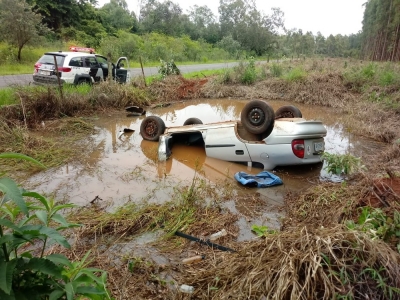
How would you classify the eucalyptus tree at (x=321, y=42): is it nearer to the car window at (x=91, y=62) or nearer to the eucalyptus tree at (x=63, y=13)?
the eucalyptus tree at (x=63, y=13)

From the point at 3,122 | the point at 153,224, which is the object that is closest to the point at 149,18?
the point at 3,122

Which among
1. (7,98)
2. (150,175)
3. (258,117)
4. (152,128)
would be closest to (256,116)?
(258,117)

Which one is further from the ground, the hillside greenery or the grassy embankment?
the hillside greenery

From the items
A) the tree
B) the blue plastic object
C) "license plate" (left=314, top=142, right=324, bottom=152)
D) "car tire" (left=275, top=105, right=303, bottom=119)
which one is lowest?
the blue plastic object

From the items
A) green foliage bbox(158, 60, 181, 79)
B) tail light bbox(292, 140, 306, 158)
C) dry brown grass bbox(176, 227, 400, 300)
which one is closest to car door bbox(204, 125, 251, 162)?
tail light bbox(292, 140, 306, 158)

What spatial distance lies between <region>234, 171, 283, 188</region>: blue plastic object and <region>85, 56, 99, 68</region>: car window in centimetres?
935

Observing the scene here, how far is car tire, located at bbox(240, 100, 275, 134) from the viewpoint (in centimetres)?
560

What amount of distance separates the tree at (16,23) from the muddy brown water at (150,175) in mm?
15125

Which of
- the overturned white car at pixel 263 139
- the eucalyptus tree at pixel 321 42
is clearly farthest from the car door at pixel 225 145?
the eucalyptus tree at pixel 321 42

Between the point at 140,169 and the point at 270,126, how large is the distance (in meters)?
2.63

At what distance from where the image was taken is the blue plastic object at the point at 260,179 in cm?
517

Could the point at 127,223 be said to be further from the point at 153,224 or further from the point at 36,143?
the point at 36,143

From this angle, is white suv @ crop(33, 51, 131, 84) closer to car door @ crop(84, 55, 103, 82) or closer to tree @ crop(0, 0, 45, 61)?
car door @ crop(84, 55, 103, 82)

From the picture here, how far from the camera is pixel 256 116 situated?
5758 millimetres
